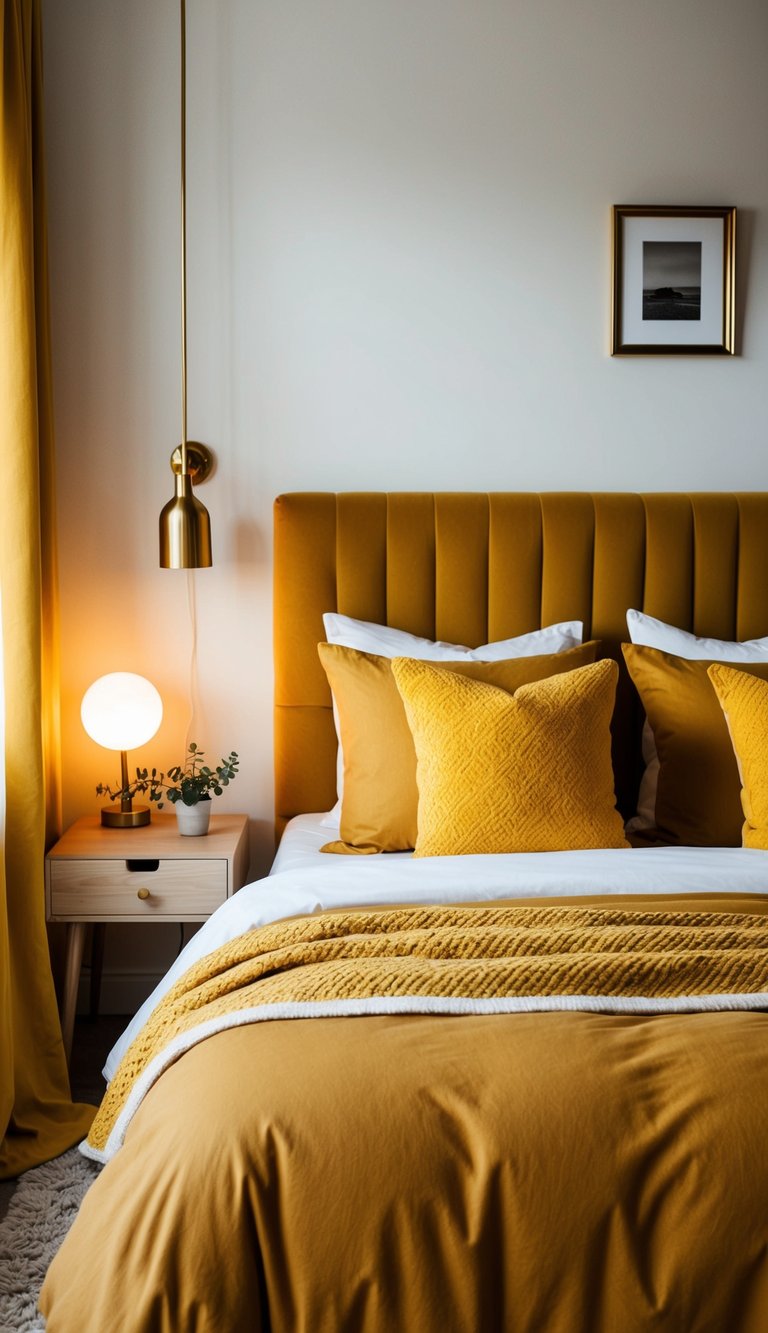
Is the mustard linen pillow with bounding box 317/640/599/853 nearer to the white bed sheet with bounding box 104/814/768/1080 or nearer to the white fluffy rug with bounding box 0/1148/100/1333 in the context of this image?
the white bed sheet with bounding box 104/814/768/1080

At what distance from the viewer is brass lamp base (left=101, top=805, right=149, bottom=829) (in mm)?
2881

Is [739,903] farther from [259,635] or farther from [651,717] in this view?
[259,635]

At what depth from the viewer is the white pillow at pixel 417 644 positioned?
284 centimetres

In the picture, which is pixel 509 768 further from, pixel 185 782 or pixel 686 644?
pixel 185 782

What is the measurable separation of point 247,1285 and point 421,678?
143cm

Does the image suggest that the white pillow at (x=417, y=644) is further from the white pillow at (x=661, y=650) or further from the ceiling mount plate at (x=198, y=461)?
the ceiling mount plate at (x=198, y=461)

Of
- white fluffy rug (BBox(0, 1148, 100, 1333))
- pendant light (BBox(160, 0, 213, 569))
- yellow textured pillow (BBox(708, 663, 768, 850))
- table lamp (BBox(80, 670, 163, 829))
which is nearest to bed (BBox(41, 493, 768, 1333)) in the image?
white fluffy rug (BBox(0, 1148, 100, 1333))

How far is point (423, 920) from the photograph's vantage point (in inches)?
70.5

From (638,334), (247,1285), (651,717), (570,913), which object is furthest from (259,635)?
(247,1285)

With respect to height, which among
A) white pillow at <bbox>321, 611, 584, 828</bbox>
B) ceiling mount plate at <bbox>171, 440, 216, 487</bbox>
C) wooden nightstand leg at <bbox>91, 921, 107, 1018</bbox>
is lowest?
wooden nightstand leg at <bbox>91, 921, 107, 1018</bbox>

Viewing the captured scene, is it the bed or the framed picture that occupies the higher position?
the framed picture

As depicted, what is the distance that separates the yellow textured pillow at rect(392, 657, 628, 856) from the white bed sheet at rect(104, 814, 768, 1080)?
68 mm

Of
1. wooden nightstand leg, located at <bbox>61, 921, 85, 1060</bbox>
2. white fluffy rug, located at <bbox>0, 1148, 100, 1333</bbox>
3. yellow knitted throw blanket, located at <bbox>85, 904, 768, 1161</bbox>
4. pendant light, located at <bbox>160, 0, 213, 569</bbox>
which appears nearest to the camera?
yellow knitted throw blanket, located at <bbox>85, 904, 768, 1161</bbox>

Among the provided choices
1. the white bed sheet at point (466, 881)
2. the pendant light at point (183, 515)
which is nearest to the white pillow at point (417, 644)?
the pendant light at point (183, 515)
